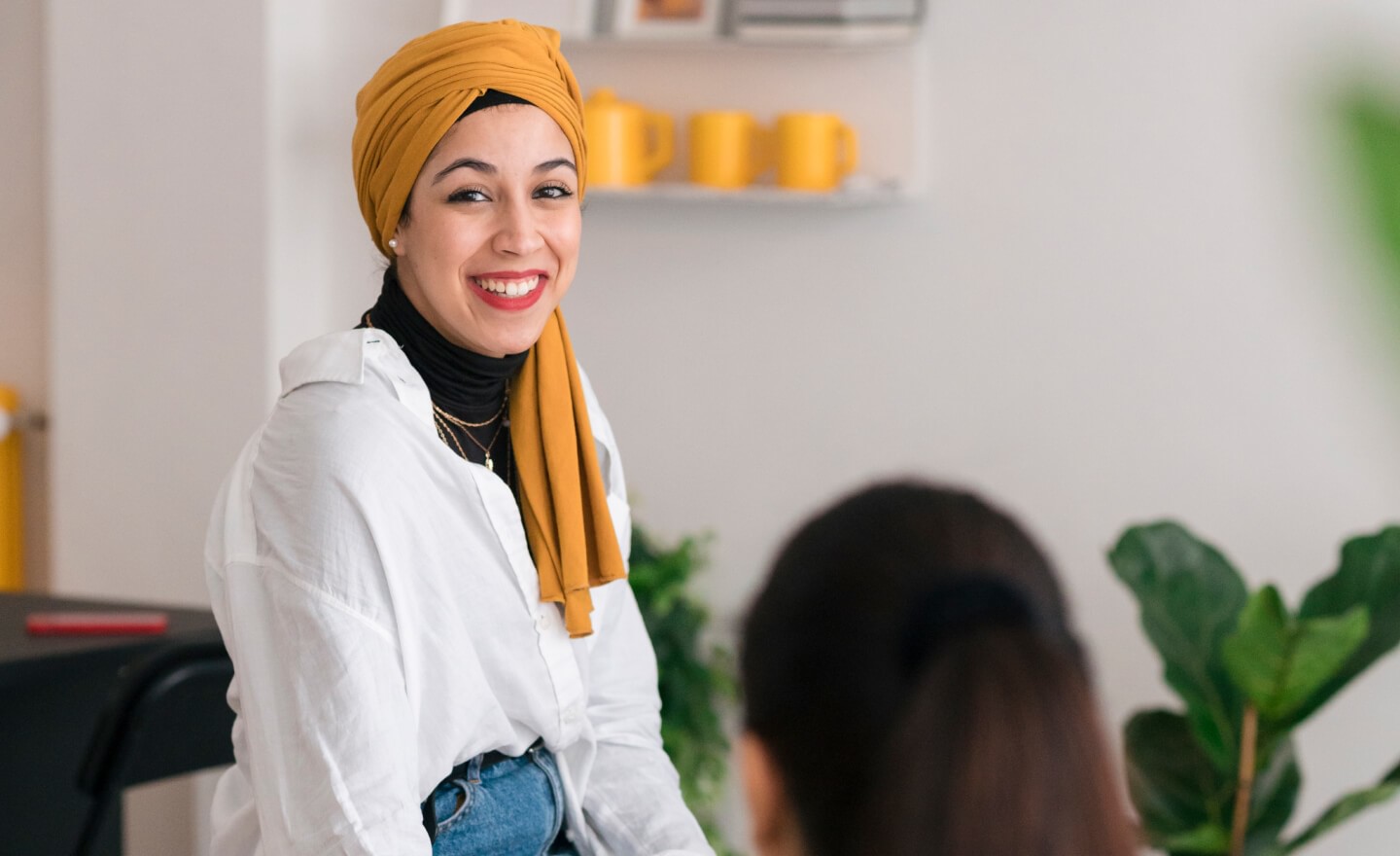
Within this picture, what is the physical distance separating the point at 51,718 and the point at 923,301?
5.11 feet

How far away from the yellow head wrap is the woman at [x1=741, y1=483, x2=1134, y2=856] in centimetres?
61

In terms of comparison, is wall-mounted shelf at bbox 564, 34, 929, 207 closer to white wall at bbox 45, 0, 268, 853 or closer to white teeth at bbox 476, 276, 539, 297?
white wall at bbox 45, 0, 268, 853

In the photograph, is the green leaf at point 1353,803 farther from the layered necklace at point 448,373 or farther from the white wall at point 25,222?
the white wall at point 25,222

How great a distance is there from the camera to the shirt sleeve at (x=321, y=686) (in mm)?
1240

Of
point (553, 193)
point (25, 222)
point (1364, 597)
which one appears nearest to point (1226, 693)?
point (1364, 597)

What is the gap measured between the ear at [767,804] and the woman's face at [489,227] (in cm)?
67

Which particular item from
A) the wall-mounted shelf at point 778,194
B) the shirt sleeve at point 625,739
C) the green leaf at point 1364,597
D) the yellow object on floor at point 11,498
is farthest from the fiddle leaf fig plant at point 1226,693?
the yellow object on floor at point 11,498

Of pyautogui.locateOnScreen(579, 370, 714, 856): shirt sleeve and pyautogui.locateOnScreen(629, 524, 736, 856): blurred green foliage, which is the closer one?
pyautogui.locateOnScreen(579, 370, 714, 856): shirt sleeve

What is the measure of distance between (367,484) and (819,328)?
1.49 m

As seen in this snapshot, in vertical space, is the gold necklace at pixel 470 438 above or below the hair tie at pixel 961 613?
above

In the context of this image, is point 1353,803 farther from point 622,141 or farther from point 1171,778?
point 622,141

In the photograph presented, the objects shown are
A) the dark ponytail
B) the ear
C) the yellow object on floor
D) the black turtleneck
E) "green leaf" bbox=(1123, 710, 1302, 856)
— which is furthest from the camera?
the yellow object on floor

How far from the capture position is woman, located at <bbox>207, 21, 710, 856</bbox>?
126 centimetres

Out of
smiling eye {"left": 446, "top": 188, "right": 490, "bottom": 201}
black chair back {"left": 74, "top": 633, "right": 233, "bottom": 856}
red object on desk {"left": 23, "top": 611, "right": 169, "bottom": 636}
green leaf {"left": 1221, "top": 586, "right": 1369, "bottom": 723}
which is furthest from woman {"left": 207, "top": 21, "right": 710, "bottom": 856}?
green leaf {"left": 1221, "top": 586, "right": 1369, "bottom": 723}
